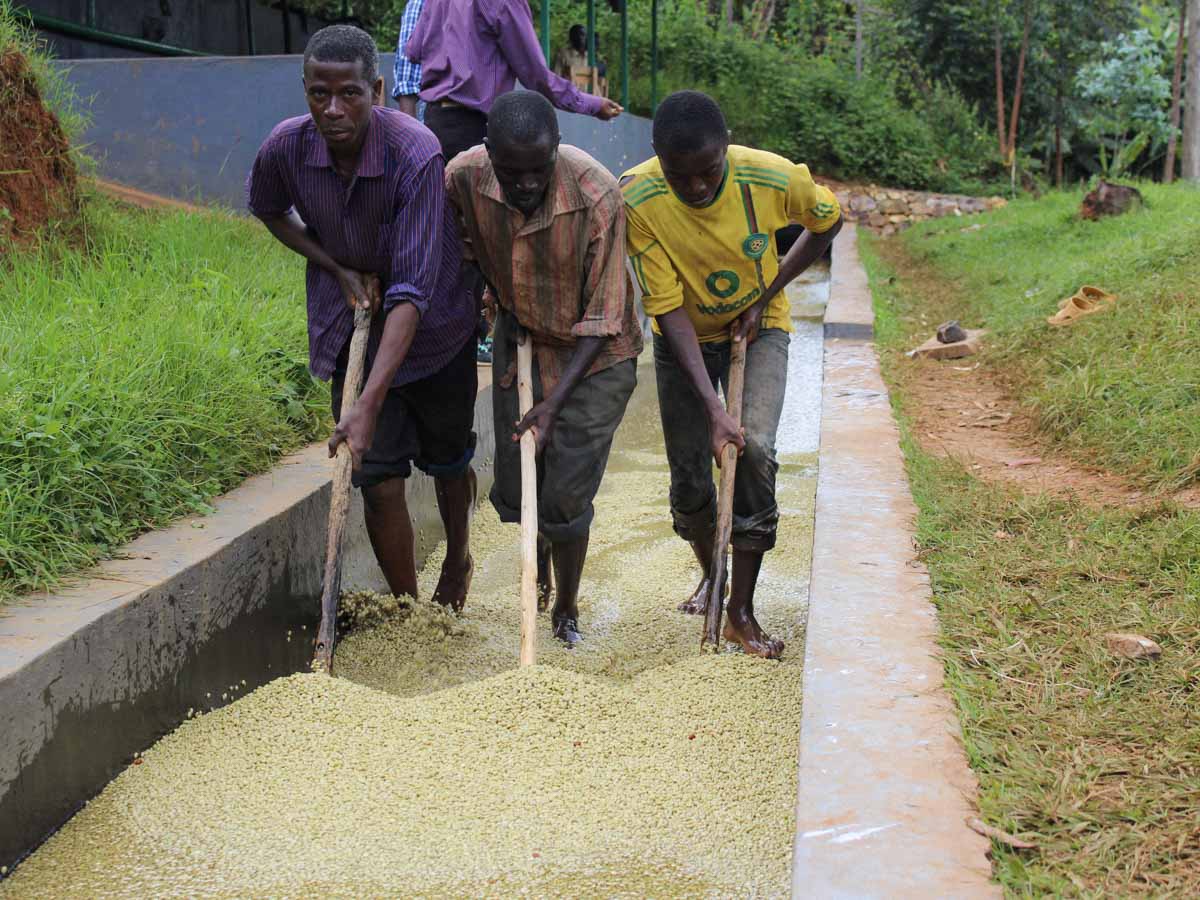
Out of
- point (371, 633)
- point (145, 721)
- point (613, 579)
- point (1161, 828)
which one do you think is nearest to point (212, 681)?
point (145, 721)

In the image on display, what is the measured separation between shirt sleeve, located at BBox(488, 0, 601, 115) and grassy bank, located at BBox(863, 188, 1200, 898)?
191 centimetres

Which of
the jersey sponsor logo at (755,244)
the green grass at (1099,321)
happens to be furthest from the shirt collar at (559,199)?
the green grass at (1099,321)

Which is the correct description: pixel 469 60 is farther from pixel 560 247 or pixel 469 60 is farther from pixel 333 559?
pixel 333 559

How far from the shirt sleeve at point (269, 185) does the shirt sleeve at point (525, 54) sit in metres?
1.71

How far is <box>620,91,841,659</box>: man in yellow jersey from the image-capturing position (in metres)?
3.37

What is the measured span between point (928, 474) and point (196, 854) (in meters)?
2.85

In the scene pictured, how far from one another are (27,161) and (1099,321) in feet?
17.4

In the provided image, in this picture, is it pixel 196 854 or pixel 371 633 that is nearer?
pixel 196 854

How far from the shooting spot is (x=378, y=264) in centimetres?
344

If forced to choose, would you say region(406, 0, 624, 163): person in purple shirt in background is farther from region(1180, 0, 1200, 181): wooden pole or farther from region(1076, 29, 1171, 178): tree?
region(1076, 29, 1171, 178): tree

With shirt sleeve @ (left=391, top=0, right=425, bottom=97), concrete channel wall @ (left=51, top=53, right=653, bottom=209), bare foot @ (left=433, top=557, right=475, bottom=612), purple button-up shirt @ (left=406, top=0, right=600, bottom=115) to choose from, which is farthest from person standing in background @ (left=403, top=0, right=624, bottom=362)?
concrete channel wall @ (left=51, top=53, right=653, bottom=209)

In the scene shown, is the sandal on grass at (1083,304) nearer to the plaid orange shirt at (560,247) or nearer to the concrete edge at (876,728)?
the concrete edge at (876,728)

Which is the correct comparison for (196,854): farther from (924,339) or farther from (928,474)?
(924,339)

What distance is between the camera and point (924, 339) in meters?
8.80
